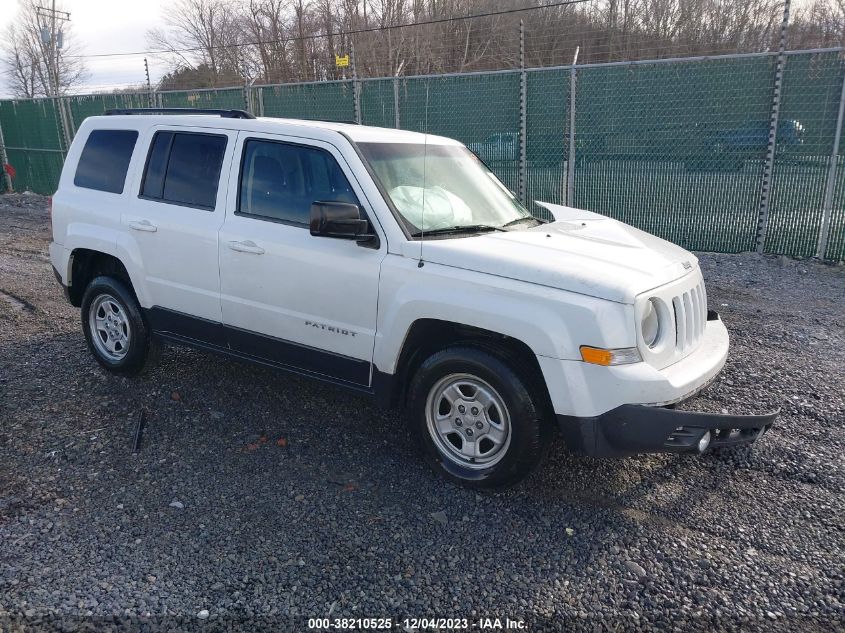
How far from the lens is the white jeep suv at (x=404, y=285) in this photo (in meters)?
3.50

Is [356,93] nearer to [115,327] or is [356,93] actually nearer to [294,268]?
[115,327]

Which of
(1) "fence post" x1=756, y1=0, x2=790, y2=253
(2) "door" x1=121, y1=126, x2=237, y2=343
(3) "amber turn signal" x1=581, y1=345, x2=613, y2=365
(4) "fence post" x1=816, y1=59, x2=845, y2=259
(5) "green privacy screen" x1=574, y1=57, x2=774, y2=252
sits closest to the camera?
(3) "amber turn signal" x1=581, y1=345, x2=613, y2=365

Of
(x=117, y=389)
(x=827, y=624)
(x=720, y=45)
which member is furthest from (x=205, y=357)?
(x=720, y=45)

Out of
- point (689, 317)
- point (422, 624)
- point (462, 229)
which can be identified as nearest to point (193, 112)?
point (462, 229)

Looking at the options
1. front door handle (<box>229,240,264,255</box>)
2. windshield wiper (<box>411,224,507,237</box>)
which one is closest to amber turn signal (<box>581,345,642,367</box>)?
windshield wiper (<box>411,224,507,237</box>)

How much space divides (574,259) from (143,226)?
3122mm

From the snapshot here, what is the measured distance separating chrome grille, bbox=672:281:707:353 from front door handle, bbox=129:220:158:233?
11.6 feet

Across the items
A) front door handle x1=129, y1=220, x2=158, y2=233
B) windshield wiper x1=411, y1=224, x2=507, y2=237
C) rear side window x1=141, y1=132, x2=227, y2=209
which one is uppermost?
rear side window x1=141, y1=132, x2=227, y2=209

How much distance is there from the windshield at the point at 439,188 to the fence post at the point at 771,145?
232 inches

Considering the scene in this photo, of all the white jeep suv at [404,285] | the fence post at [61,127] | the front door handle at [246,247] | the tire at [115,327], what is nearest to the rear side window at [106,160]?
the white jeep suv at [404,285]

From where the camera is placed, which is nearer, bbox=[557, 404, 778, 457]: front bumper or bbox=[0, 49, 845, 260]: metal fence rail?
bbox=[557, 404, 778, 457]: front bumper

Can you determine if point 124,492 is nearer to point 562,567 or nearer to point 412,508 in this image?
point 412,508

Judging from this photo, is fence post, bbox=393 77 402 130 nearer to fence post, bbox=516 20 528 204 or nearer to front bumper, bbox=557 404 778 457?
fence post, bbox=516 20 528 204

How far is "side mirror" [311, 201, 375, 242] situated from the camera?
3.91 m
